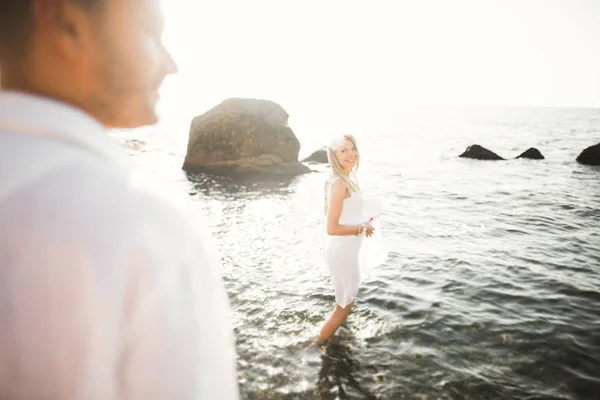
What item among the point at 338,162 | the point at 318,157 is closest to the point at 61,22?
the point at 338,162

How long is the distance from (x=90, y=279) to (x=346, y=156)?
4.24 meters

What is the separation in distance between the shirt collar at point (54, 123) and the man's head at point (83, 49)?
0.13 meters

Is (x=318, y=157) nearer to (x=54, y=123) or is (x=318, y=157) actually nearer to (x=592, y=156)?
(x=592, y=156)

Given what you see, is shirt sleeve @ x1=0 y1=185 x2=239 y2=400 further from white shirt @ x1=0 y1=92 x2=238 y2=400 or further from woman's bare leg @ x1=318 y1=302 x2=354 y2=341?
woman's bare leg @ x1=318 y1=302 x2=354 y2=341

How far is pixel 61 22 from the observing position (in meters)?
0.85

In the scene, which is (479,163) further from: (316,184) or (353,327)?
(353,327)

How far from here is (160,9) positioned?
993 millimetres

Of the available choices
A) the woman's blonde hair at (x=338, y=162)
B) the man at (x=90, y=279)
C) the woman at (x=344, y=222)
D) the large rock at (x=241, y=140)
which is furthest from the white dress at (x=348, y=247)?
the large rock at (x=241, y=140)

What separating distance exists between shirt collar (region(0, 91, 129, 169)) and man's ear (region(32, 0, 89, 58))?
199 mm

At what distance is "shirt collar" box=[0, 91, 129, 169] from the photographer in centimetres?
67

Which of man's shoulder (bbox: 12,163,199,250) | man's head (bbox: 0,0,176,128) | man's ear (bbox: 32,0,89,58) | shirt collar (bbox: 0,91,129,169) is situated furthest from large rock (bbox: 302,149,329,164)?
man's shoulder (bbox: 12,163,199,250)

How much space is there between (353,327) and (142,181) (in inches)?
220

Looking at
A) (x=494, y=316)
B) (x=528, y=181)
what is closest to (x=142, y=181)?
(x=494, y=316)

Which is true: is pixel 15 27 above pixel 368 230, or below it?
above
